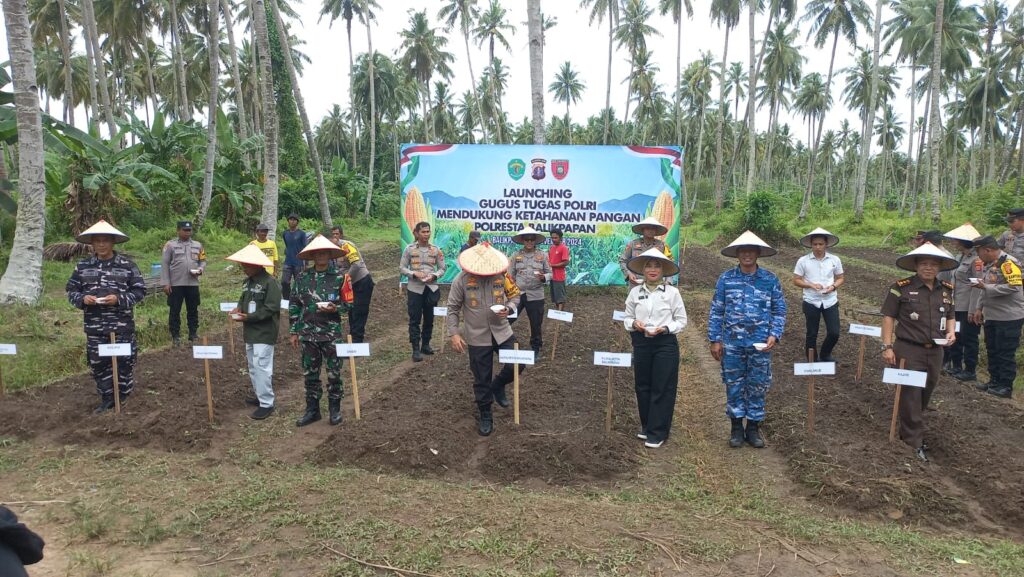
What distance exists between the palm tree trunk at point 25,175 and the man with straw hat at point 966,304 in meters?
12.9

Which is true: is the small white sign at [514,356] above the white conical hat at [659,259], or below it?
below

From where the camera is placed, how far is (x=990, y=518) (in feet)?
13.2

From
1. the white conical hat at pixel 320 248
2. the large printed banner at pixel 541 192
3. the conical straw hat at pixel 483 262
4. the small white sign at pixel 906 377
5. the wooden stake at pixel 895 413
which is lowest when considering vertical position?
the wooden stake at pixel 895 413

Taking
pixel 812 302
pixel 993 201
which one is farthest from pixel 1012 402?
pixel 993 201

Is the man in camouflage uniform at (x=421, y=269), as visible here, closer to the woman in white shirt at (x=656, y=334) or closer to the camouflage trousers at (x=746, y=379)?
the woman in white shirt at (x=656, y=334)

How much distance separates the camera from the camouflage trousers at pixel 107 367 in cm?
571

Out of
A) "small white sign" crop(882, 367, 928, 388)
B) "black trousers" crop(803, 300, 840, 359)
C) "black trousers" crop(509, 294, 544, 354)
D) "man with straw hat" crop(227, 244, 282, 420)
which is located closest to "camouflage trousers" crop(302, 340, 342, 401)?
Answer: "man with straw hat" crop(227, 244, 282, 420)

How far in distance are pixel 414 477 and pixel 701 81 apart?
47.9 m

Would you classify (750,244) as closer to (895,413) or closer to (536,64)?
(895,413)

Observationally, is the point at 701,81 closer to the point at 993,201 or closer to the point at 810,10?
the point at 810,10

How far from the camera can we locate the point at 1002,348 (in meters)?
6.52

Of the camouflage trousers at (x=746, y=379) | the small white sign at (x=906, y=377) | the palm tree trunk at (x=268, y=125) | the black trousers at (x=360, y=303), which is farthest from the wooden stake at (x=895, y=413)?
the palm tree trunk at (x=268, y=125)

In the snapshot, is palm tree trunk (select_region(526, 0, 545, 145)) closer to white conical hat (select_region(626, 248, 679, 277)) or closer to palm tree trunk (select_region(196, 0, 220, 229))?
palm tree trunk (select_region(196, 0, 220, 229))

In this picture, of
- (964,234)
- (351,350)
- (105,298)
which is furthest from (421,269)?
(964,234)
